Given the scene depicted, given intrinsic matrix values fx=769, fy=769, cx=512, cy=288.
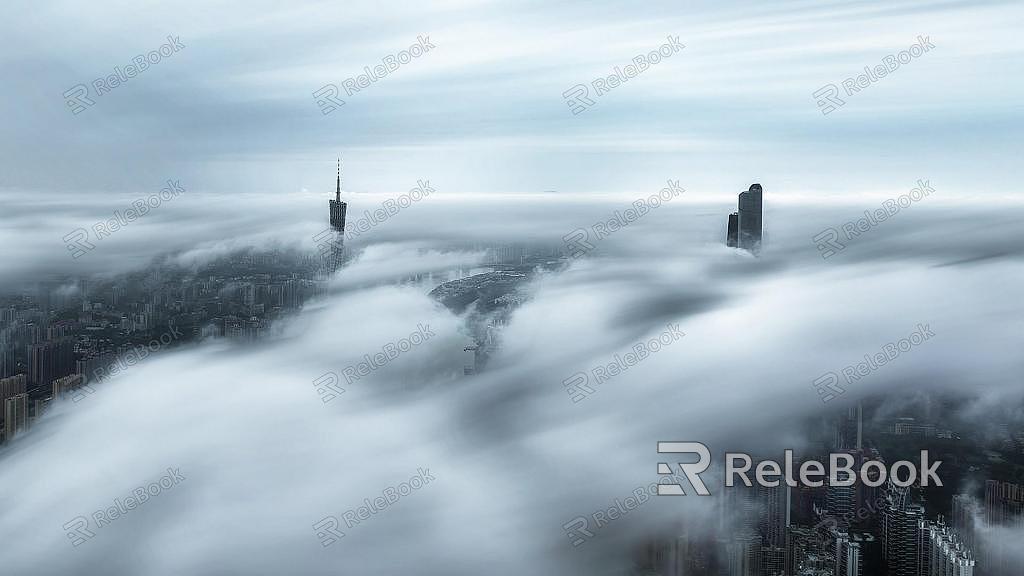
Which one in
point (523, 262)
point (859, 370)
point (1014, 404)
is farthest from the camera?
point (523, 262)

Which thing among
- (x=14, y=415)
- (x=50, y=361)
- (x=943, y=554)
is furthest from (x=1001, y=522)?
(x=50, y=361)

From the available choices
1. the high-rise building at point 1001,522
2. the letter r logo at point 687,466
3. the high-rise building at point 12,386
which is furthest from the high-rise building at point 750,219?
the high-rise building at point 12,386

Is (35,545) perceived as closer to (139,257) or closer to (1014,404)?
(1014,404)

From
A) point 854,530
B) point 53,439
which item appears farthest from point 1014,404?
point 53,439

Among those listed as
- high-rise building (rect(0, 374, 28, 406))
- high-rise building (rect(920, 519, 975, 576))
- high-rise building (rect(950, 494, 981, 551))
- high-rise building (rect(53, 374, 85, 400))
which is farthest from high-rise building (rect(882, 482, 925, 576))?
high-rise building (rect(53, 374, 85, 400))

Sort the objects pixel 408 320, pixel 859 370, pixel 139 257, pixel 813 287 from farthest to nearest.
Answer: pixel 139 257 → pixel 408 320 → pixel 813 287 → pixel 859 370

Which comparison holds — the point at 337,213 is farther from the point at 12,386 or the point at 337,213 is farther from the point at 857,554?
the point at 857,554
